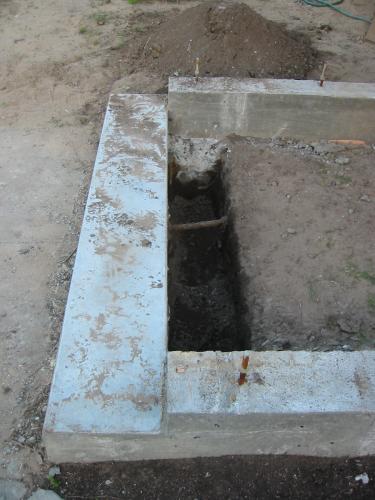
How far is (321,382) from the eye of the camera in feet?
8.30

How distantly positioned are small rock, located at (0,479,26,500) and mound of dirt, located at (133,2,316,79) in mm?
5068

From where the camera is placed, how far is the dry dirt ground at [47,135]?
3.23 metres

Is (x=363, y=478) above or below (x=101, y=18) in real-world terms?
below

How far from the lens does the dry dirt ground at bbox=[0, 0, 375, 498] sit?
323 cm

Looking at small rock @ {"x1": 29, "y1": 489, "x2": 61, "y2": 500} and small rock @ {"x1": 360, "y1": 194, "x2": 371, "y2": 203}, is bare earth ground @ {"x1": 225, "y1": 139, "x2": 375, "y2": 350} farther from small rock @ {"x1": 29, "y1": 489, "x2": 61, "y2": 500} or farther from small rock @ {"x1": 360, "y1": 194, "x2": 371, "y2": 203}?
small rock @ {"x1": 29, "y1": 489, "x2": 61, "y2": 500}

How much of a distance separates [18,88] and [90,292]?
14.1 feet

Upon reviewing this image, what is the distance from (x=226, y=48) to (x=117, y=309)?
14.3 ft

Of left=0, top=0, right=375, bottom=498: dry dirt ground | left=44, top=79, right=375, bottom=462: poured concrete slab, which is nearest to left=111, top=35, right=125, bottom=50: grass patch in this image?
left=0, top=0, right=375, bottom=498: dry dirt ground

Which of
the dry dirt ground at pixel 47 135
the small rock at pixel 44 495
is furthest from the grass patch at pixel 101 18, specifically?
the small rock at pixel 44 495

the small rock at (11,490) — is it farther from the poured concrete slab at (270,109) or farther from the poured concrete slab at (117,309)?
the poured concrete slab at (270,109)

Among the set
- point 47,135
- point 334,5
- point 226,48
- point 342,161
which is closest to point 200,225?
point 342,161

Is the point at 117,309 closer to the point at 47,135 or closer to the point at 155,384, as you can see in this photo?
the point at 155,384

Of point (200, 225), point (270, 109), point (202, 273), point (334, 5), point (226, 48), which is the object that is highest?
point (334, 5)

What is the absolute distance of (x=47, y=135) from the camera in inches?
218
